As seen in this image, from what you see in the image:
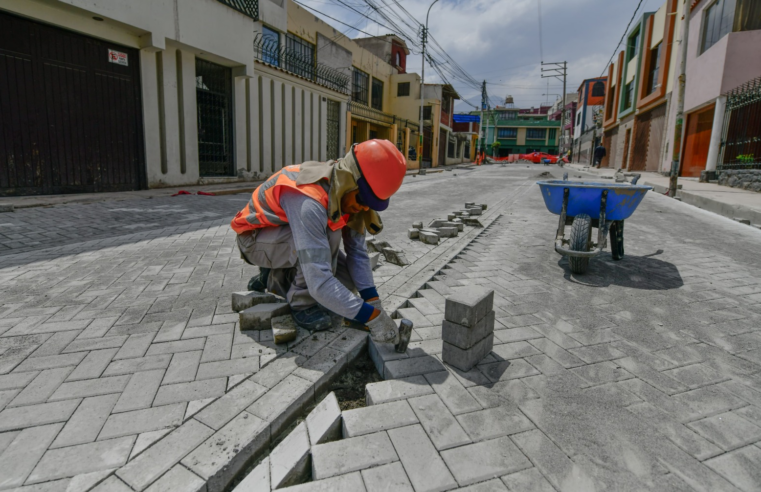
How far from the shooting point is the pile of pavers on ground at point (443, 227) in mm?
5449

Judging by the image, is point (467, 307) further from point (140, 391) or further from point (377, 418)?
point (140, 391)

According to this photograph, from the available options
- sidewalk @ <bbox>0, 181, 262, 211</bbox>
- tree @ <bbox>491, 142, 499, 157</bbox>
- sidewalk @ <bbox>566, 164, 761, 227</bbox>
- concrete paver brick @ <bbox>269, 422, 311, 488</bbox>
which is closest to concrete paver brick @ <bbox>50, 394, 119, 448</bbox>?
concrete paver brick @ <bbox>269, 422, 311, 488</bbox>

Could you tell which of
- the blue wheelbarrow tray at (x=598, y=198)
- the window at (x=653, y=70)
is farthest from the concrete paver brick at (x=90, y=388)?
the window at (x=653, y=70)

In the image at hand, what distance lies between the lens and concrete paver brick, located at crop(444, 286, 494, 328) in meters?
2.23

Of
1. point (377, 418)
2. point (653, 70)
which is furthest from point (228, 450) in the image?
point (653, 70)

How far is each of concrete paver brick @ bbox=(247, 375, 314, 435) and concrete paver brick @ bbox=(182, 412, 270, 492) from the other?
0.15 feet

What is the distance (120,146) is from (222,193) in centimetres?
228

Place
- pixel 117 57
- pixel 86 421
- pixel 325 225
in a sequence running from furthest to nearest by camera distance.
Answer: pixel 117 57 < pixel 325 225 < pixel 86 421

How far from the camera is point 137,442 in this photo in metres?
1.73

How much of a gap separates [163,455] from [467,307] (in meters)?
1.48

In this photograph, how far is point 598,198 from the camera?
418 centimetres

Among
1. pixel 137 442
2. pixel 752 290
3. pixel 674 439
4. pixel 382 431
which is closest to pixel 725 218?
pixel 752 290

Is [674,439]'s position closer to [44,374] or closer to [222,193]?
[44,374]

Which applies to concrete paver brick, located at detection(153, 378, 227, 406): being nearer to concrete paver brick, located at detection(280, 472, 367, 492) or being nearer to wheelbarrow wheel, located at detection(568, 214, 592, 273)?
concrete paver brick, located at detection(280, 472, 367, 492)
